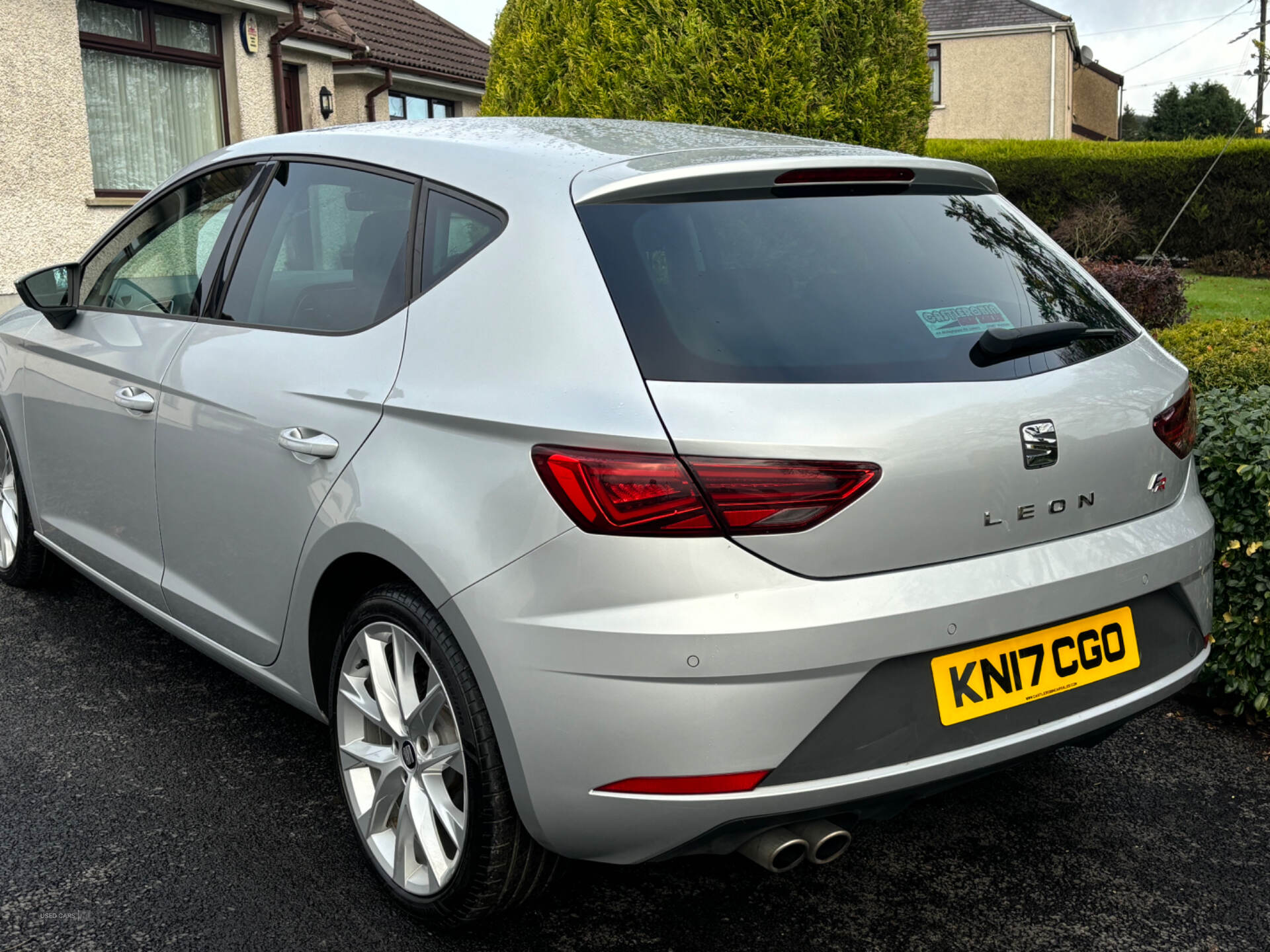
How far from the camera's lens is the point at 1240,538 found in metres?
3.64

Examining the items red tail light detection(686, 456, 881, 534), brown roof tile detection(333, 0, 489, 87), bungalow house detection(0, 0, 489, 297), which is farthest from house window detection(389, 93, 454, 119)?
red tail light detection(686, 456, 881, 534)

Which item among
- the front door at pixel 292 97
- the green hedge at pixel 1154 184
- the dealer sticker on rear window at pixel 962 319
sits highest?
the front door at pixel 292 97

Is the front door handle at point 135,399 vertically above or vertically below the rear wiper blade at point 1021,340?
below

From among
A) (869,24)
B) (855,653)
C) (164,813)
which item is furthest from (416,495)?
(869,24)

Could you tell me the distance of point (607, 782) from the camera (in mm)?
2172

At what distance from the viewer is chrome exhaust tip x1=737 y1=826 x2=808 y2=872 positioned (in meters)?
2.25

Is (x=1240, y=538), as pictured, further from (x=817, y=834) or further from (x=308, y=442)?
(x=308, y=442)

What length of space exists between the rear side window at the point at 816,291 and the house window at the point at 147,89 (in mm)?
13229

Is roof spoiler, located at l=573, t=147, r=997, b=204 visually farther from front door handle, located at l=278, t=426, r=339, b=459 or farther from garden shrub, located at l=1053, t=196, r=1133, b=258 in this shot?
garden shrub, located at l=1053, t=196, r=1133, b=258

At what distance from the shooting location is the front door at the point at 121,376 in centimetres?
345

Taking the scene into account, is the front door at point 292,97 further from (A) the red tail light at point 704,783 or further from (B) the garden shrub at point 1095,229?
(A) the red tail light at point 704,783

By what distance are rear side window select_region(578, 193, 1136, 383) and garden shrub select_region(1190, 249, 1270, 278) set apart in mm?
19452

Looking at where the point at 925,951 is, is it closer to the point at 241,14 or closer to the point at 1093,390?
the point at 1093,390

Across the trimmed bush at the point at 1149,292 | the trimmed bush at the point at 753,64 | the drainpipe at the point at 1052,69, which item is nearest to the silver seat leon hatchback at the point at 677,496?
the trimmed bush at the point at 753,64
